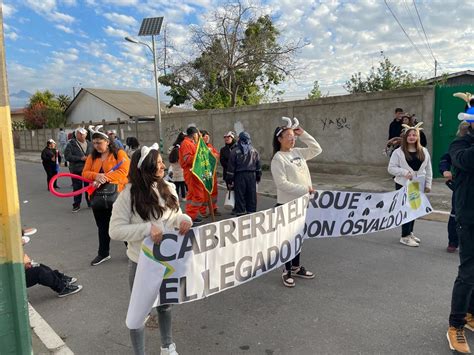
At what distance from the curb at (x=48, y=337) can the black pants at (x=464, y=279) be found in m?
3.02

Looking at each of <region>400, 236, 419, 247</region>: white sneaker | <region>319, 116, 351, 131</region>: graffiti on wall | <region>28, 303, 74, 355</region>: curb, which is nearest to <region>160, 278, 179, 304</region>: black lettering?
<region>28, 303, 74, 355</region>: curb

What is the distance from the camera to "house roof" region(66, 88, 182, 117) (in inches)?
1598

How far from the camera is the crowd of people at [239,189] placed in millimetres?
2729

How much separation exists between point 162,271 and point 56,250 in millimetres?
4020

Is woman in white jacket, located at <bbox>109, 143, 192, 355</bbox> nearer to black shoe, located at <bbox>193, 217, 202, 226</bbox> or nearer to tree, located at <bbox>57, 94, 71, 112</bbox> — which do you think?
black shoe, located at <bbox>193, 217, 202, 226</bbox>

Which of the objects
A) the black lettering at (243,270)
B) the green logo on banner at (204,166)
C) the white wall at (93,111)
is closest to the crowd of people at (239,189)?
the green logo on banner at (204,166)

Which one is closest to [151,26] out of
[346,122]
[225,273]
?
[346,122]

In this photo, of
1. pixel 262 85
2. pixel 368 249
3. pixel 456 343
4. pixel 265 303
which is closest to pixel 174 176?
pixel 368 249

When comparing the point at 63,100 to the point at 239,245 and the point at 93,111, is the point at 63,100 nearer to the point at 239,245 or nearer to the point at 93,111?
the point at 93,111

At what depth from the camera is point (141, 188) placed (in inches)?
107

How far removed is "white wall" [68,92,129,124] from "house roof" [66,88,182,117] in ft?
1.38

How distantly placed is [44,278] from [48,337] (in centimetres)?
89

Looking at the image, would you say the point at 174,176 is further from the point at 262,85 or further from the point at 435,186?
the point at 262,85

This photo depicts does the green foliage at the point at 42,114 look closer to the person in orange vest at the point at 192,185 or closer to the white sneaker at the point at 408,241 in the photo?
the person in orange vest at the point at 192,185
